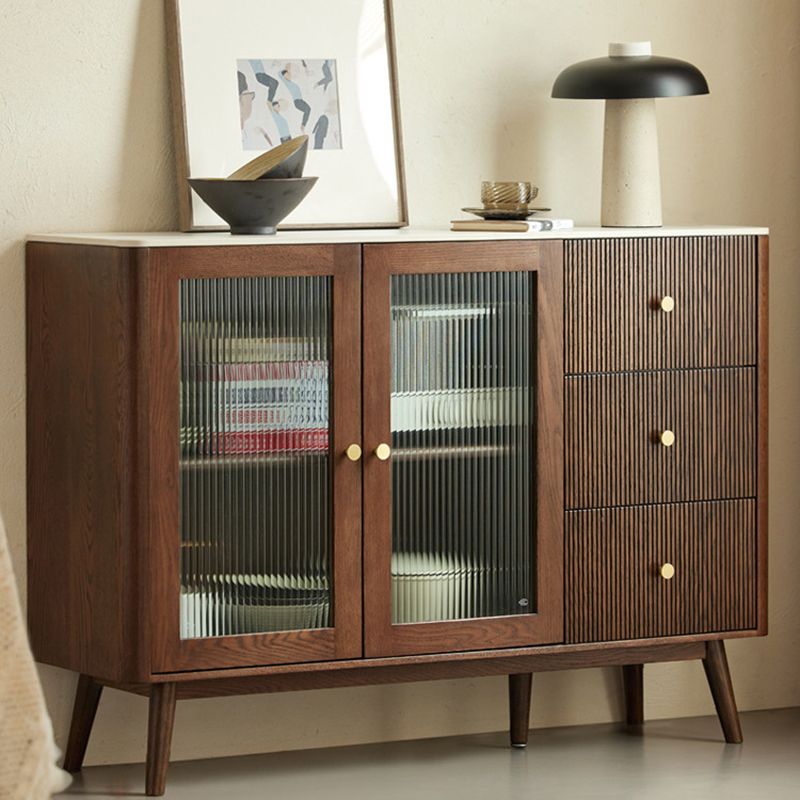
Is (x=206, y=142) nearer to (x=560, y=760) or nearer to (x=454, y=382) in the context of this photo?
(x=454, y=382)

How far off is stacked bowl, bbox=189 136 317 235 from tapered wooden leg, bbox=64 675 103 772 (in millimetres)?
840

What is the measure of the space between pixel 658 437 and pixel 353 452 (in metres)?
0.56

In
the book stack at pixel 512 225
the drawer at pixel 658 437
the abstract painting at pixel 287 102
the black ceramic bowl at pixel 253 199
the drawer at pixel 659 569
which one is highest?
the abstract painting at pixel 287 102

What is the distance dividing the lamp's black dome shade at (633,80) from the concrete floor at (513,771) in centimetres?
119

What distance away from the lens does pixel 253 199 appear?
2.66m

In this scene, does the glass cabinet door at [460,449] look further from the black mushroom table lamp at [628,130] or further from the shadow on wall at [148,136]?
the shadow on wall at [148,136]

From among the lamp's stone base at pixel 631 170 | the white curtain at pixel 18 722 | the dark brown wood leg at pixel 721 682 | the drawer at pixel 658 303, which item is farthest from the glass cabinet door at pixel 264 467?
the white curtain at pixel 18 722

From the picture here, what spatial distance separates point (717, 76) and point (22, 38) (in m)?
1.36

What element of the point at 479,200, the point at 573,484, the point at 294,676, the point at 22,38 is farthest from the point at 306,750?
the point at 22,38

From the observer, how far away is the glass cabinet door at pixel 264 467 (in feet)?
8.64

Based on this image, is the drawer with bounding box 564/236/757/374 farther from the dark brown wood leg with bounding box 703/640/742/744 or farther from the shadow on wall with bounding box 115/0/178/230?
the shadow on wall with bounding box 115/0/178/230

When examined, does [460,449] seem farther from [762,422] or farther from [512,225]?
[762,422]

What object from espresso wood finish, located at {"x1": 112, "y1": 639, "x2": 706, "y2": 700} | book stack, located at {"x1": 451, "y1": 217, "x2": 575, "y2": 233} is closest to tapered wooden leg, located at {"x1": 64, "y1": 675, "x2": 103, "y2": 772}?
espresso wood finish, located at {"x1": 112, "y1": 639, "x2": 706, "y2": 700}

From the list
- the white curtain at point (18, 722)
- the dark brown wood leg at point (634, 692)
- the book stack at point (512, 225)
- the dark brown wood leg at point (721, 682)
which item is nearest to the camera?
the white curtain at point (18, 722)
